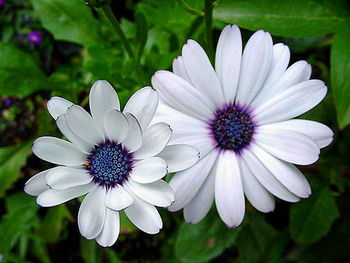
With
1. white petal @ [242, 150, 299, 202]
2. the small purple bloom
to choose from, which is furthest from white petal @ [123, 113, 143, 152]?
the small purple bloom

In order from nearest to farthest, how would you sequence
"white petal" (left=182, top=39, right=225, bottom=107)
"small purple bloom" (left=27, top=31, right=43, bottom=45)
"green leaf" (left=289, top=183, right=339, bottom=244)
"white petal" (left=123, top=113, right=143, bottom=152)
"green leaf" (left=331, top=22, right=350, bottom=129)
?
1. "white petal" (left=123, top=113, right=143, bottom=152)
2. "white petal" (left=182, top=39, right=225, bottom=107)
3. "green leaf" (left=331, top=22, right=350, bottom=129)
4. "green leaf" (left=289, top=183, right=339, bottom=244)
5. "small purple bloom" (left=27, top=31, right=43, bottom=45)

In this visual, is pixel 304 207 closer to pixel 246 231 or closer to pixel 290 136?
pixel 246 231

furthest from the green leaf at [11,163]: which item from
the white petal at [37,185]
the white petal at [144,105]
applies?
the white petal at [144,105]

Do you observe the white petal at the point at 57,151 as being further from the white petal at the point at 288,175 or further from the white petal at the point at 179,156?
the white petal at the point at 288,175

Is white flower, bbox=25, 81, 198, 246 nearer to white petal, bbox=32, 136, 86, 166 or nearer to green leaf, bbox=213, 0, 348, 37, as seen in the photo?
white petal, bbox=32, 136, 86, 166

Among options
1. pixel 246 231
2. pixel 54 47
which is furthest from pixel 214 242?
pixel 54 47
